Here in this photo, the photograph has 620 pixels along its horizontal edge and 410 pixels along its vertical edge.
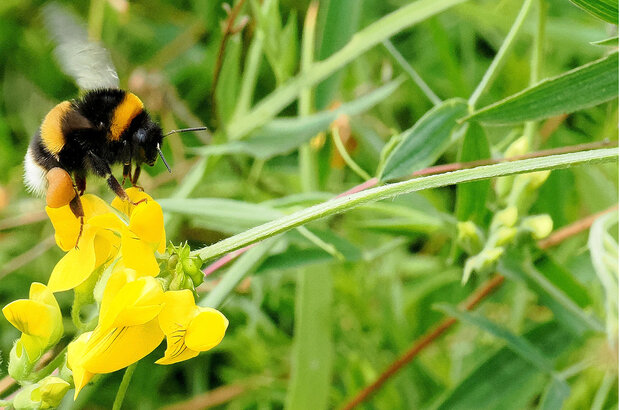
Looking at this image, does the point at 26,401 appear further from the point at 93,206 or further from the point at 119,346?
the point at 93,206

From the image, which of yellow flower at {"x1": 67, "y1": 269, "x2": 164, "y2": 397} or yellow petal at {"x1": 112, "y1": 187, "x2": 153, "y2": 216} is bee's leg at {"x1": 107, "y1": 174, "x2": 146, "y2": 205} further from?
yellow flower at {"x1": 67, "y1": 269, "x2": 164, "y2": 397}

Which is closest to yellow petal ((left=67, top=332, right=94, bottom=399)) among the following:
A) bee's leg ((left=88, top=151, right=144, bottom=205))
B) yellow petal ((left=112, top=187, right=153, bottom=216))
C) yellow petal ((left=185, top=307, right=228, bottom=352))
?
yellow petal ((left=185, top=307, right=228, bottom=352))

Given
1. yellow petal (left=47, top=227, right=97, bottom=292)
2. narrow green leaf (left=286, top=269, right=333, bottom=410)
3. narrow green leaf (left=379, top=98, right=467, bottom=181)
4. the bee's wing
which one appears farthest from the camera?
narrow green leaf (left=286, top=269, right=333, bottom=410)

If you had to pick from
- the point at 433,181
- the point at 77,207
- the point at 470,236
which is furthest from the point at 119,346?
the point at 470,236

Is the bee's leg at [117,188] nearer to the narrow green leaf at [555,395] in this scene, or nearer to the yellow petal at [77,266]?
the yellow petal at [77,266]

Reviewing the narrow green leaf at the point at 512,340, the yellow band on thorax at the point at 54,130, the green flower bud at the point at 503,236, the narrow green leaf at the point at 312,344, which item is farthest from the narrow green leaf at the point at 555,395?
the yellow band on thorax at the point at 54,130

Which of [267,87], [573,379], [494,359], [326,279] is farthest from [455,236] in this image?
[267,87]
